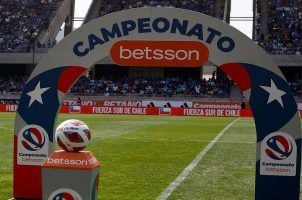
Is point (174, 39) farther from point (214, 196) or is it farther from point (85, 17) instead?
point (85, 17)

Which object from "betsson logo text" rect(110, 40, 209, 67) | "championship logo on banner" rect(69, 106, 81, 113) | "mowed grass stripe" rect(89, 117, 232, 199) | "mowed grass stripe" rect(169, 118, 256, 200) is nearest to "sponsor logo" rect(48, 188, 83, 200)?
"betsson logo text" rect(110, 40, 209, 67)

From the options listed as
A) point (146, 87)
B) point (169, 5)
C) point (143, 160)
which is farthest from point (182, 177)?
point (169, 5)

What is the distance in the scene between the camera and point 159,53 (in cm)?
774

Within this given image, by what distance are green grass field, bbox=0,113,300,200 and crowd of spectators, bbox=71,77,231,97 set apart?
2413 cm

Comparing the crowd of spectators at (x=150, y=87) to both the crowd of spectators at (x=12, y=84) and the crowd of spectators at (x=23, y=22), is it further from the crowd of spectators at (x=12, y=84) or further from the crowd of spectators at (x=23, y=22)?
the crowd of spectators at (x=23, y=22)

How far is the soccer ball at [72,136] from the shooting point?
573 centimetres

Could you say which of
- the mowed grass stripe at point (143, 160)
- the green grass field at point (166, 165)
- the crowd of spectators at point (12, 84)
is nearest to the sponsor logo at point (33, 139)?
the green grass field at point (166, 165)

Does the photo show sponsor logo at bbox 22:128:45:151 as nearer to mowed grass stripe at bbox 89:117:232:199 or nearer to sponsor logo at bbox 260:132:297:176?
mowed grass stripe at bbox 89:117:232:199

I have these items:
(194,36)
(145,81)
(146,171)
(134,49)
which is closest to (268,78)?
(194,36)

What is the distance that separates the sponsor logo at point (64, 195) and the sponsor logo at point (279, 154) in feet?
9.12

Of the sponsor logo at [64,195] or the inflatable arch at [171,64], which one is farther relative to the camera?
the inflatable arch at [171,64]

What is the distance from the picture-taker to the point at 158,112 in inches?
1559

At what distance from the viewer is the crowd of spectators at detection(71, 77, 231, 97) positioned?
45156 millimetres

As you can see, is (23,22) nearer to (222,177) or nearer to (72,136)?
(222,177)
